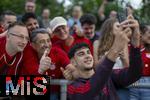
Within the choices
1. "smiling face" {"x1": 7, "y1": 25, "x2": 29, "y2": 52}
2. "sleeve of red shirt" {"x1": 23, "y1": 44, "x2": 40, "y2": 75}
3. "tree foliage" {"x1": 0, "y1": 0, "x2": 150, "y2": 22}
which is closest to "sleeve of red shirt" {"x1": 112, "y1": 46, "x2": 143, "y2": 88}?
"sleeve of red shirt" {"x1": 23, "y1": 44, "x2": 40, "y2": 75}

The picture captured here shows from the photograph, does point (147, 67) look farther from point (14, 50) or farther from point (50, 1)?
point (50, 1)

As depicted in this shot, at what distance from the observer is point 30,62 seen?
4922 millimetres

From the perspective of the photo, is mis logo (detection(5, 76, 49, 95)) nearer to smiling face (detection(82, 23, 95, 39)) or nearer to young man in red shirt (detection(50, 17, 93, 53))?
young man in red shirt (detection(50, 17, 93, 53))

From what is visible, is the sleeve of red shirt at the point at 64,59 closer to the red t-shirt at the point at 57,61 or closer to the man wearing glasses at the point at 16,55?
the red t-shirt at the point at 57,61

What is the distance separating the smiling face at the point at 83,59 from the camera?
4410 mm

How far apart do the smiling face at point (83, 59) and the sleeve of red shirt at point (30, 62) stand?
1.46 feet

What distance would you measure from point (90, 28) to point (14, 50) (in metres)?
2.65

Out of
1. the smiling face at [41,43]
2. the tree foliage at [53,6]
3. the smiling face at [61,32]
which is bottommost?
the smiling face at [41,43]

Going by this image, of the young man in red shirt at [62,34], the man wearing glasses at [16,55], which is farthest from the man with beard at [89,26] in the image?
the man wearing glasses at [16,55]

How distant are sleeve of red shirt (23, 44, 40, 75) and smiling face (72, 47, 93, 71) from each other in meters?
0.44

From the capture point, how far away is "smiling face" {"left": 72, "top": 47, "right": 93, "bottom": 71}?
4410mm

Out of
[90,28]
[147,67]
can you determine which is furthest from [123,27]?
[90,28]

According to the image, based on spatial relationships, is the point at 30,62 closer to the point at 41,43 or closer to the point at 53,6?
the point at 41,43

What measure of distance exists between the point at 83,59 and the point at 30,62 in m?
0.73
